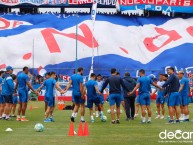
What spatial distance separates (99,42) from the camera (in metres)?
59.7

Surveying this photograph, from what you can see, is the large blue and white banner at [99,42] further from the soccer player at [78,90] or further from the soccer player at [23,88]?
the soccer player at [78,90]

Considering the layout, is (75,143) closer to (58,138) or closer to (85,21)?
(58,138)

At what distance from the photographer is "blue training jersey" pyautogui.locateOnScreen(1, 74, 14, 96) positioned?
2459cm

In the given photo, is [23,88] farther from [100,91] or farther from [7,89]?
[100,91]

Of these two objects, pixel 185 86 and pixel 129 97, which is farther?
pixel 129 97

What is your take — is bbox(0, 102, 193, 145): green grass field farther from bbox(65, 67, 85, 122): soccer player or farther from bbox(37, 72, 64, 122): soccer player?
bbox(65, 67, 85, 122): soccer player

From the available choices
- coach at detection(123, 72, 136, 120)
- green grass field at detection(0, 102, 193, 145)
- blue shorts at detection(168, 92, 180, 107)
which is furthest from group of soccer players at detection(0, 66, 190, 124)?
green grass field at detection(0, 102, 193, 145)

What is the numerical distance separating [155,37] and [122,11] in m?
5.41

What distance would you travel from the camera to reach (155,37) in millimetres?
60906

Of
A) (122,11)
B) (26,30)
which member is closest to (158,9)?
(122,11)

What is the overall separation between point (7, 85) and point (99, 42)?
35.5m

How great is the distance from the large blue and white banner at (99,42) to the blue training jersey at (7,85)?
3041cm

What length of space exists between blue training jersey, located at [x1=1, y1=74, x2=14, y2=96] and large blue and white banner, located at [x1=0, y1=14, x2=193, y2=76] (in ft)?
99.8

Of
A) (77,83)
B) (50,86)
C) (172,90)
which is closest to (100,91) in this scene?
(77,83)
